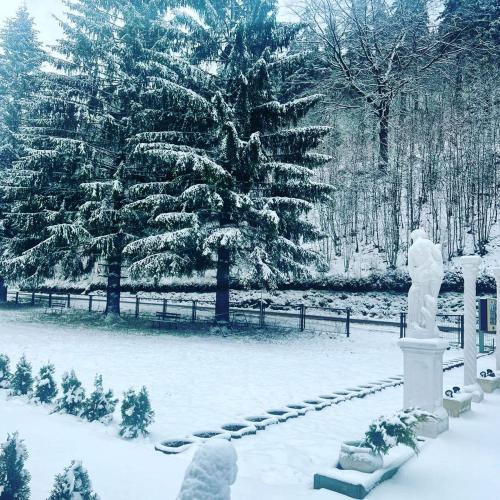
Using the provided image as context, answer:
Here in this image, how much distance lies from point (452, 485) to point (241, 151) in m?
12.3

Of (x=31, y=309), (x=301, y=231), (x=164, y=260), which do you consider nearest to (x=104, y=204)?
(x=164, y=260)

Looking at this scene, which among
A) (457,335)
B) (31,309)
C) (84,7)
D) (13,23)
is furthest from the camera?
(13,23)

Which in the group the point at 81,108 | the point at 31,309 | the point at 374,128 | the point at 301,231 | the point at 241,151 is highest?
the point at 374,128

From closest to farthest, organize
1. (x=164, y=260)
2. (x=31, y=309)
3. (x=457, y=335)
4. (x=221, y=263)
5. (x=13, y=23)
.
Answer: (x=164, y=260) → (x=221, y=263) → (x=457, y=335) → (x=31, y=309) → (x=13, y=23)

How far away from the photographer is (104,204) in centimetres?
1686

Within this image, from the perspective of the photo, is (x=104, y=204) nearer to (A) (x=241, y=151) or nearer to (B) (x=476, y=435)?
(A) (x=241, y=151)

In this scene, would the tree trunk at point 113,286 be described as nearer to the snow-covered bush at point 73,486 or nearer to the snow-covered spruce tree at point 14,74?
the snow-covered spruce tree at point 14,74

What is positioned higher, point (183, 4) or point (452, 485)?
point (183, 4)

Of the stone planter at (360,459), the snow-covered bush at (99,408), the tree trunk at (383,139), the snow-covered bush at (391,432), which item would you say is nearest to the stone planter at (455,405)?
the snow-covered bush at (391,432)

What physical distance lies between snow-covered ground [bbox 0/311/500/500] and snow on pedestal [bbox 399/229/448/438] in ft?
1.92

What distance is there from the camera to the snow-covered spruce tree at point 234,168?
14.8 m

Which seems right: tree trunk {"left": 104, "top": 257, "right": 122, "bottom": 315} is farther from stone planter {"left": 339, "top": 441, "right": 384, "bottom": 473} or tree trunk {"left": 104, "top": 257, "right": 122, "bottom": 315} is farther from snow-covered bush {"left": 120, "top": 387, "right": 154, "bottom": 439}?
stone planter {"left": 339, "top": 441, "right": 384, "bottom": 473}

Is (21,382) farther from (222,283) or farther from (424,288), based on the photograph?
(222,283)

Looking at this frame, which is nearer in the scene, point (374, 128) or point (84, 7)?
point (84, 7)
